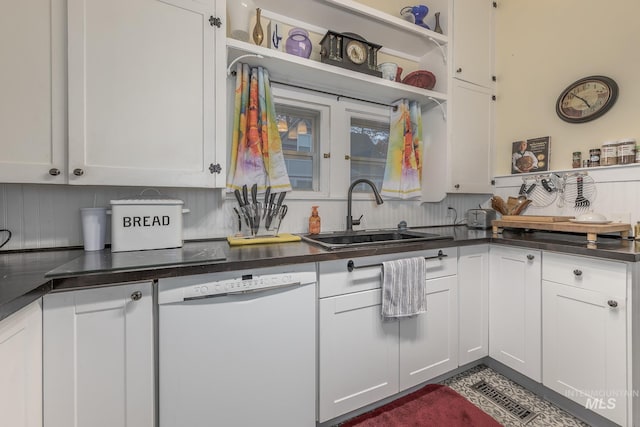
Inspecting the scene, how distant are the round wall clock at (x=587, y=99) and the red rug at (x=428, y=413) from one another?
2.06m

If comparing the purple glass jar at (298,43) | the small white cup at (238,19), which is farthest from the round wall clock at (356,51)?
the small white cup at (238,19)

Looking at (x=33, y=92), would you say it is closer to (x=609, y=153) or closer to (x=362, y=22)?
(x=362, y=22)

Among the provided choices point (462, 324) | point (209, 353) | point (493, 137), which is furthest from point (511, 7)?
point (209, 353)

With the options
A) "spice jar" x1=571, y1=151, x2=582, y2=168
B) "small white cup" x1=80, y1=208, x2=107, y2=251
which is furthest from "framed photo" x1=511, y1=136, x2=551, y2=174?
"small white cup" x1=80, y1=208, x2=107, y2=251

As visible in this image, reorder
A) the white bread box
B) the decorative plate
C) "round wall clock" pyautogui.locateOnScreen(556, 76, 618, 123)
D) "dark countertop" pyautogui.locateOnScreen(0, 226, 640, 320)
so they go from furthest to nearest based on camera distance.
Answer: the decorative plate
"round wall clock" pyautogui.locateOnScreen(556, 76, 618, 123)
the white bread box
"dark countertop" pyautogui.locateOnScreen(0, 226, 640, 320)

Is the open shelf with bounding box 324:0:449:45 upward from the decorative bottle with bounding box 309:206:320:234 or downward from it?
upward

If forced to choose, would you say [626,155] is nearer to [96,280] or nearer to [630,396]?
[630,396]

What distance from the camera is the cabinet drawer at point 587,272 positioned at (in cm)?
126

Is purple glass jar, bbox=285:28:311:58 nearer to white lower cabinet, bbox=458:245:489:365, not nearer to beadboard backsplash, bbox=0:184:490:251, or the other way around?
beadboard backsplash, bbox=0:184:490:251

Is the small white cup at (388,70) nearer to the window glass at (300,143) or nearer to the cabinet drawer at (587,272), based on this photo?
the window glass at (300,143)

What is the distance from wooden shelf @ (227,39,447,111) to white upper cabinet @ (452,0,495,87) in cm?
37

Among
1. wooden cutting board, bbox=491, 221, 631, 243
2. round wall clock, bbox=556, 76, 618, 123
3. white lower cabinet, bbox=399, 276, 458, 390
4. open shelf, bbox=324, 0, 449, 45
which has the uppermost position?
open shelf, bbox=324, 0, 449, 45

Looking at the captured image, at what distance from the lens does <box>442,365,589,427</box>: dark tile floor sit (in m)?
1.40

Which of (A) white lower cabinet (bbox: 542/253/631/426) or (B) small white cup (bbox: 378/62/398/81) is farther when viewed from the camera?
(B) small white cup (bbox: 378/62/398/81)
